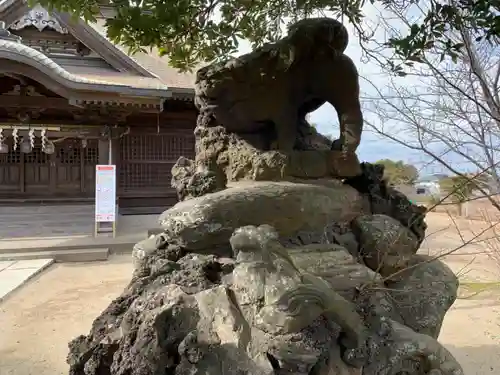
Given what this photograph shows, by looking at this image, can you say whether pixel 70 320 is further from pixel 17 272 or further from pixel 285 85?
pixel 285 85

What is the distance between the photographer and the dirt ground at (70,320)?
375 centimetres

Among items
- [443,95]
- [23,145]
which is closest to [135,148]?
[23,145]

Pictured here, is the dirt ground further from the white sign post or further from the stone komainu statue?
the white sign post

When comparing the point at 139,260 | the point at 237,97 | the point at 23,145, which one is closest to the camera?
the point at 139,260

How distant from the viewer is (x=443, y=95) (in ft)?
11.8

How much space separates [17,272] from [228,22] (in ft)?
18.5

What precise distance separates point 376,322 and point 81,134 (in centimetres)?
903

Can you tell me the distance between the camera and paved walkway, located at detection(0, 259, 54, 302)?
5875 mm

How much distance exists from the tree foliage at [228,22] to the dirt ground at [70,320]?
4.61ft

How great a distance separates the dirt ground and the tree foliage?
140cm

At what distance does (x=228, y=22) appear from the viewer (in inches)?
108

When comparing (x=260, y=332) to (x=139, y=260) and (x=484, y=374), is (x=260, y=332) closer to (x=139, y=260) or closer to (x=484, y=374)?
(x=139, y=260)

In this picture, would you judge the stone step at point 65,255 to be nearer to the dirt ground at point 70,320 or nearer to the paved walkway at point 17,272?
the paved walkway at point 17,272

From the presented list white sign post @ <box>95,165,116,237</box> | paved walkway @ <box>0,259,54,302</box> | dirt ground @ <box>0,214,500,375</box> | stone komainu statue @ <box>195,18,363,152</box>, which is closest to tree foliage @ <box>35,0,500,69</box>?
stone komainu statue @ <box>195,18,363,152</box>
